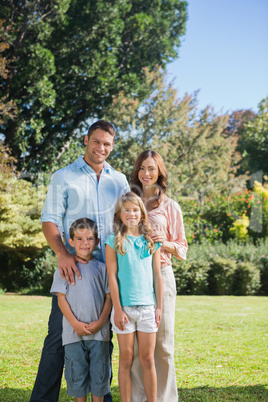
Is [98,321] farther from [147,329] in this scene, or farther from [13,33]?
[13,33]

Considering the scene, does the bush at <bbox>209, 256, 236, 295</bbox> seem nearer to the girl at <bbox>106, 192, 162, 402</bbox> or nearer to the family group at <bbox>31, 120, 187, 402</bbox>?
the family group at <bbox>31, 120, 187, 402</bbox>

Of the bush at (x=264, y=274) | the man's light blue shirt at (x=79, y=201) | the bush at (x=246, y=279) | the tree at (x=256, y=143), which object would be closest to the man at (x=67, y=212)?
the man's light blue shirt at (x=79, y=201)

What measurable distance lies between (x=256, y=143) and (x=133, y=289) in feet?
84.2

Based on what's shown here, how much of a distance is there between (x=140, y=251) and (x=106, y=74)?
12683 millimetres

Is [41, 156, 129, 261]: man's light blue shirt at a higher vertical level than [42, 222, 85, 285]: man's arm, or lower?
higher

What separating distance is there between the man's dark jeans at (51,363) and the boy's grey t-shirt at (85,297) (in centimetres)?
16

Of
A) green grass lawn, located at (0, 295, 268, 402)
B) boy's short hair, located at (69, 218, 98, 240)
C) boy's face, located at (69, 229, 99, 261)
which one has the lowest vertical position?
green grass lawn, located at (0, 295, 268, 402)

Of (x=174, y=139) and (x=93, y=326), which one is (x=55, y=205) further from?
(x=174, y=139)

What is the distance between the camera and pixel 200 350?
512 cm

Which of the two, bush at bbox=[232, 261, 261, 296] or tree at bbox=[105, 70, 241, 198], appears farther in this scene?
tree at bbox=[105, 70, 241, 198]

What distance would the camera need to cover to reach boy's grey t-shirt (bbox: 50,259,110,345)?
2629mm

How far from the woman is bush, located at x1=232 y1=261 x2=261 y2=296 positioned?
8516 mm

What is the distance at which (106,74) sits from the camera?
14297mm

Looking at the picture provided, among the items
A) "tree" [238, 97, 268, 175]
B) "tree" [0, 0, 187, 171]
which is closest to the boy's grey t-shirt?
"tree" [0, 0, 187, 171]
